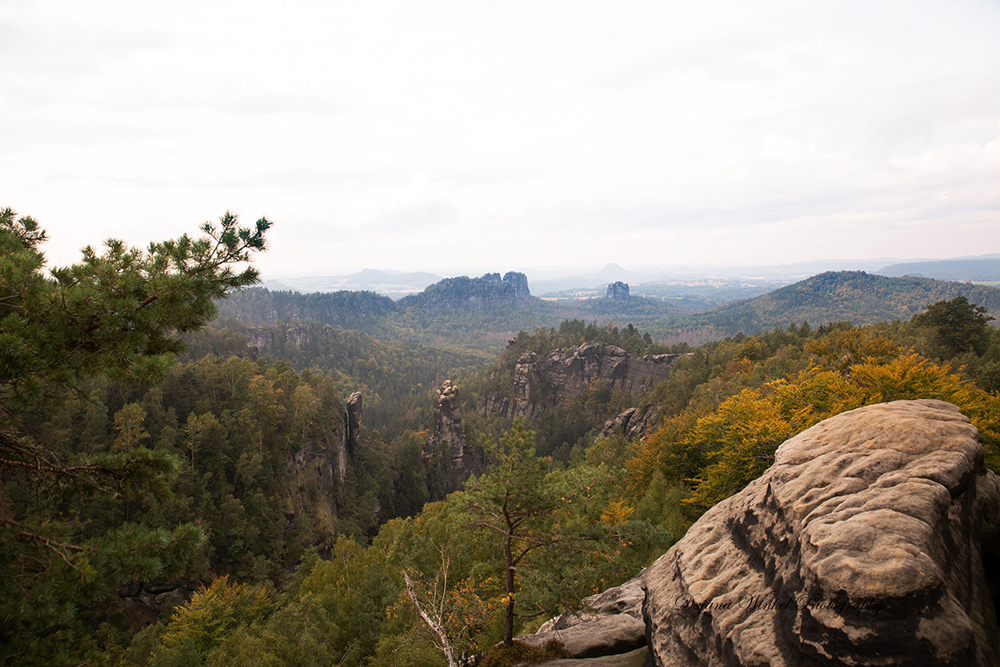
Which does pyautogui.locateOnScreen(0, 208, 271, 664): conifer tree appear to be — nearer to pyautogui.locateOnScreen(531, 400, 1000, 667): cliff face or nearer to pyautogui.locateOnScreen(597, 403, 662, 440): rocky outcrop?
pyautogui.locateOnScreen(531, 400, 1000, 667): cliff face

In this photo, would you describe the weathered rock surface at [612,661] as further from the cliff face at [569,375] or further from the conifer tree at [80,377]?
the cliff face at [569,375]

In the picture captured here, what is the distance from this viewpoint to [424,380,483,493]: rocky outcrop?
263 feet

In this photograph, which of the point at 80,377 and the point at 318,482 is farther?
the point at 318,482

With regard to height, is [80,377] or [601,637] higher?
[80,377]

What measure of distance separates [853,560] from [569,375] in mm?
109206

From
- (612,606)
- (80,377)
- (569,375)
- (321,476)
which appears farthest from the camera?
(569,375)

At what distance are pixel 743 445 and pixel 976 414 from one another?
777cm

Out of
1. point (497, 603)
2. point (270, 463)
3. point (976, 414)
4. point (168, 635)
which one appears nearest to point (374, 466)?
point (270, 463)

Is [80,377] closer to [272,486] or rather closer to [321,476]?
[272,486]

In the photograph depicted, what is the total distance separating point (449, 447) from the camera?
83.2m

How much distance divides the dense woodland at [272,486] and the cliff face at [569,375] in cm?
2925

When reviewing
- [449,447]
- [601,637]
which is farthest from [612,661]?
[449,447]

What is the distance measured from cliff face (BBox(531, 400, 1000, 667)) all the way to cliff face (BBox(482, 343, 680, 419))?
89.6 meters

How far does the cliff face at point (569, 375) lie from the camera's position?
99.2 meters
